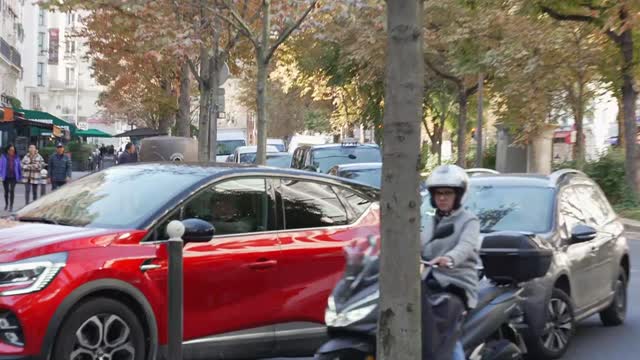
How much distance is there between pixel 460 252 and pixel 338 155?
15.6m

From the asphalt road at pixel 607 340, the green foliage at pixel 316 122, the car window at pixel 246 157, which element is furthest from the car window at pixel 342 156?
the green foliage at pixel 316 122

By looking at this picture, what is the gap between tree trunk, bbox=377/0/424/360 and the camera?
175 inches

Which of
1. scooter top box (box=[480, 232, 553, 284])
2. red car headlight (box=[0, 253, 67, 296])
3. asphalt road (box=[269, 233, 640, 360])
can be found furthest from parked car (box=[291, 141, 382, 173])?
red car headlight (box=[0, 253, 67, 296])

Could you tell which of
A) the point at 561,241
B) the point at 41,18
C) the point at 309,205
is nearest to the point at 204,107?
the point at 561,241

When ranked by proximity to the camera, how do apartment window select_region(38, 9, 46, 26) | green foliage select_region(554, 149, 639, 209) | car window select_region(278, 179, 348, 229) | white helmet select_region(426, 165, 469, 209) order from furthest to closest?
apartment window select_region(38, 9, 46, 26) → green foliage select_region(554, 149, 639, 209) → car window select_region(278, 179, 348, 229) → white helmet select_region(426, 165, 469, 209)

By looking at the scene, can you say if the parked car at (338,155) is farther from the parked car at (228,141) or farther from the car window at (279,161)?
the parked car at (228,141)

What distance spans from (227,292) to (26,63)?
79817 millimetres

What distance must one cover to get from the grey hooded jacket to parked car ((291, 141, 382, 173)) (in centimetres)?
1464

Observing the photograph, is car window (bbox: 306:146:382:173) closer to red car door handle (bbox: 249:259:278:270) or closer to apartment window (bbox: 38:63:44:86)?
red car door handle (bbox: 249:259:278:270)

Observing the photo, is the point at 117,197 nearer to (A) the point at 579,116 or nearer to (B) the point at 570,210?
(B) the point at 570,210

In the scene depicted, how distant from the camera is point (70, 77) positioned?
381ft

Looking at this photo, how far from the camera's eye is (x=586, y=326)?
32.1 ft

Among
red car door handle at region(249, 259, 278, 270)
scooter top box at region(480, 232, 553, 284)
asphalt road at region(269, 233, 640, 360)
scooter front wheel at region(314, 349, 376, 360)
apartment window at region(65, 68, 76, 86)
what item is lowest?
asphalt road at region(269, 233, 640, 360)

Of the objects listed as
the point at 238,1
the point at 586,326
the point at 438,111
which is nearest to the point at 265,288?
the point at 586,326
